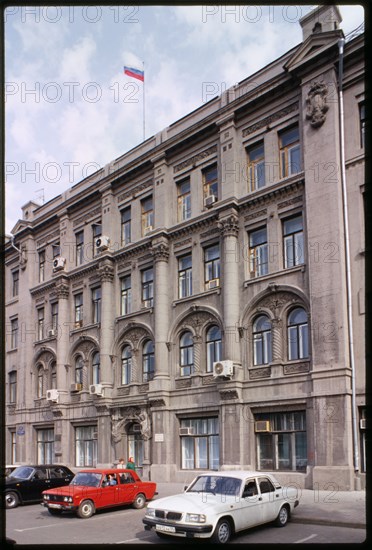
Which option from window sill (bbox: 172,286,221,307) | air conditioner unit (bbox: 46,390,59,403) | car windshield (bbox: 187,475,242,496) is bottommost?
car windshield (bbox: 187,475,242,496)

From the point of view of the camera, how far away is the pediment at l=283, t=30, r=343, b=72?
976 inches

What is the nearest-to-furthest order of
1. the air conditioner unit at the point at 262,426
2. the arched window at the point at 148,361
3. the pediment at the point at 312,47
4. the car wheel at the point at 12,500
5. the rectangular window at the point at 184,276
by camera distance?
the car wheel at the point at 12,500 → the pediment at the point at 312,47 → the air conditioner unit at the point at 262,426 → the rectangular window at the point at 184,276 → the arched window at the point at 148,361

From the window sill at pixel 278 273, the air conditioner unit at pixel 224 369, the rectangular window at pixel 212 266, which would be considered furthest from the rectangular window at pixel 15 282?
Answer: the window sill at pixel 278 273

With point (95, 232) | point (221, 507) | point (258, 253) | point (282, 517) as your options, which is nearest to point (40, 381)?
point (95, 232)

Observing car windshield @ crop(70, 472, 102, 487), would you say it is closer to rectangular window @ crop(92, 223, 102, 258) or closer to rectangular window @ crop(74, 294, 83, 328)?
rectangular window @ crop(74, 294, 83, 328)

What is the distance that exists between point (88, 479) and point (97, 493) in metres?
0.82

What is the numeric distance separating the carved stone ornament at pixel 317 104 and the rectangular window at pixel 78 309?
19332mm

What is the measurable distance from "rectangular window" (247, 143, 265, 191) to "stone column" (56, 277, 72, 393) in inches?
623

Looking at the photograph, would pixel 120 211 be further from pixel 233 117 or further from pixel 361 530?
pixel 361 530

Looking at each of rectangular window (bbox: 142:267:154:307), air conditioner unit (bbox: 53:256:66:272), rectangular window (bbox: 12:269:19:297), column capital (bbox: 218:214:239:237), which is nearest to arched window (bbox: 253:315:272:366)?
column capital (bbox: 218:214:239:237)

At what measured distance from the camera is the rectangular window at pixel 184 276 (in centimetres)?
3086

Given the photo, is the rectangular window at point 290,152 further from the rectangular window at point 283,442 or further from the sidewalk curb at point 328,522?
the sidewalk curb at point 328,522

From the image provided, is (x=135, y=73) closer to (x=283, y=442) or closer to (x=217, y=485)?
(x=283, y=442)

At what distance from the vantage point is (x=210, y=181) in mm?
30766
